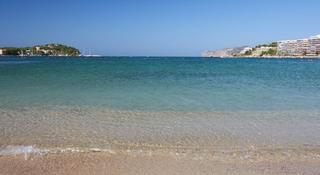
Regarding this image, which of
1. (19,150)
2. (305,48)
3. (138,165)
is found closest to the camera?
(138,165)

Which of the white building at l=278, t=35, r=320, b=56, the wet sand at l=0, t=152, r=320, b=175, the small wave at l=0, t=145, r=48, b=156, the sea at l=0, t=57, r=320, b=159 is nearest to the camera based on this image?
the wet sand at l=0, t=152, r=320, b=175

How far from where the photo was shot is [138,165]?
7238mm

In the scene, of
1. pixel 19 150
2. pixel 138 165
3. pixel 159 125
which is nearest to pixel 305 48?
pixel 159 125

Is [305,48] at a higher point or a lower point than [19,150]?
higher

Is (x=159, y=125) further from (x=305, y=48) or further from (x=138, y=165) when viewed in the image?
(x=305, y=48)

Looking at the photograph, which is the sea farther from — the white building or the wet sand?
the white building

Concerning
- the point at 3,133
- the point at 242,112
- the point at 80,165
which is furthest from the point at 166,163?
the point at 242,112

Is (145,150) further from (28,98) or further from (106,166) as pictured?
(28,98)

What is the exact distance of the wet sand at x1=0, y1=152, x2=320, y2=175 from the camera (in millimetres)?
6848

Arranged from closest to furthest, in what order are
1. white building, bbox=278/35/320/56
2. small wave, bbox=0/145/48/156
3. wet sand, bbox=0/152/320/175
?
wet sand, bbox=0/152/320/175
small wave, bbox=0/145/48/156
white building, bbox=278/35/320/56

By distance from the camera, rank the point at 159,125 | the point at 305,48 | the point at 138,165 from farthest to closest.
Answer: the point at 305,48
the point at 159,125
the point at 138,165

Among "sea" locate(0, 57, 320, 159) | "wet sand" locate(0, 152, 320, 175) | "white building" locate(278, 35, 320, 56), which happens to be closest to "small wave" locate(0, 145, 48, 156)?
"sea" locate(0, 57, 320, 159)

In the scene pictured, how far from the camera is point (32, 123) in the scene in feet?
37.0

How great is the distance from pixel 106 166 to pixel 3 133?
416cm
